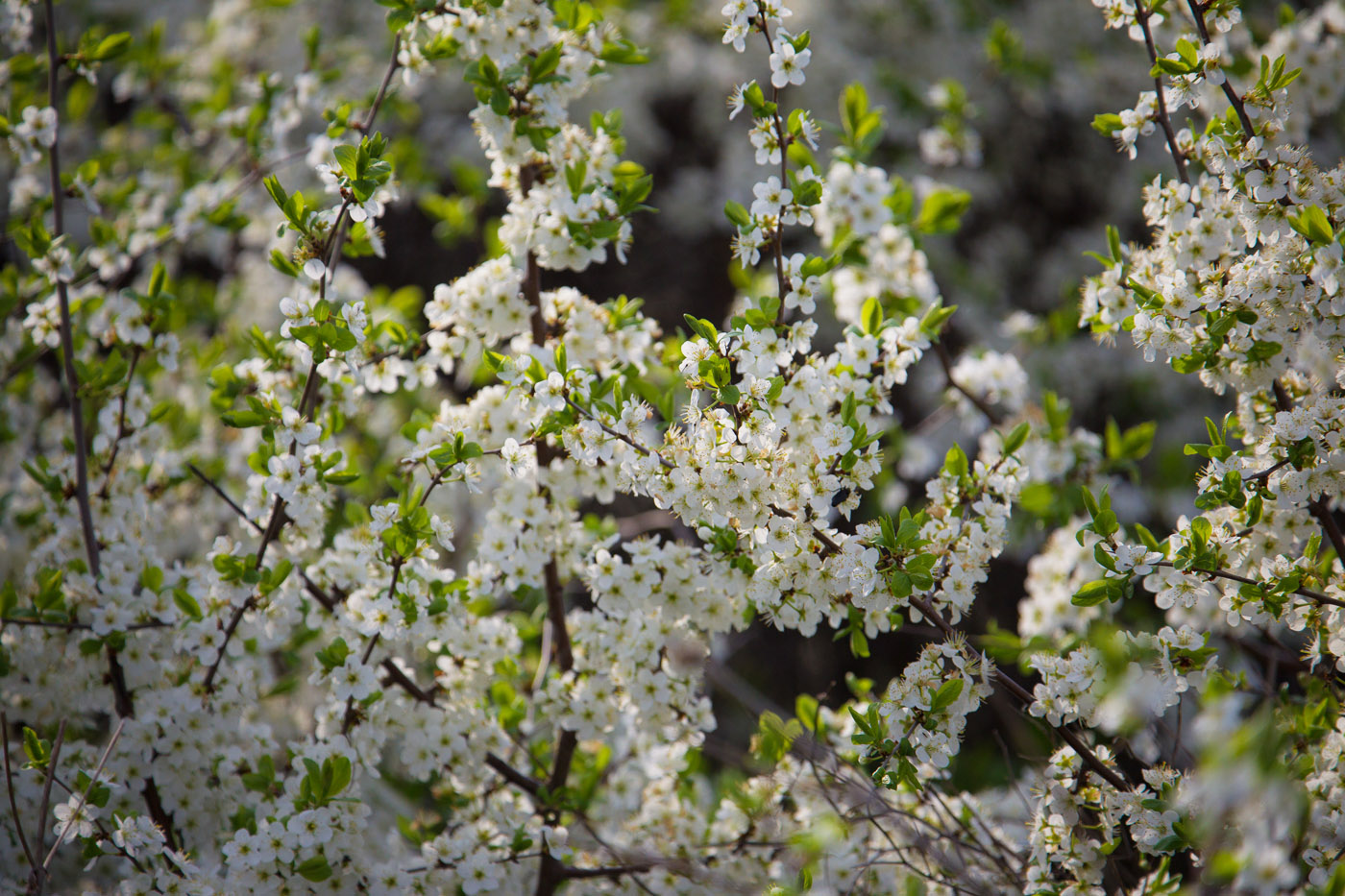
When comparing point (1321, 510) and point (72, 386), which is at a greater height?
point (72, 386)

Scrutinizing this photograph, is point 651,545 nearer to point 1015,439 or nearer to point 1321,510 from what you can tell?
point 1015,439

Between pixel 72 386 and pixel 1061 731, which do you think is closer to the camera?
pixel 1061 731

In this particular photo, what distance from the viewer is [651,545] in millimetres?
1892

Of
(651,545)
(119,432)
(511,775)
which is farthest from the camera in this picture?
(119,432)

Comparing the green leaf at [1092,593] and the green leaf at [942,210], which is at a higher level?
the green leaf at [942,210]

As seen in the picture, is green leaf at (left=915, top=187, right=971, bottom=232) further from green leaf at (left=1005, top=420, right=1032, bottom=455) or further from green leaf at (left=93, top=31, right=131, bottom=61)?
green leaf at (left=93, top=31, right=131, bottom=61)

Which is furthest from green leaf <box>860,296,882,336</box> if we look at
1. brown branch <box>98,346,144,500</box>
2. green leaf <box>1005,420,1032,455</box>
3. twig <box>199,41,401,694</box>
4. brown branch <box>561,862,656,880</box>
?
brown branch <box>98,346,144,500</box>

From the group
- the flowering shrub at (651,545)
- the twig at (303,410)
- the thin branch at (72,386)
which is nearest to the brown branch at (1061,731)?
the flowering shrub at (651,545)

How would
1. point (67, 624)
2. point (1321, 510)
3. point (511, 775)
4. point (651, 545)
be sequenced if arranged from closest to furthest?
point (1321, 510)
point (651, 545)
point (67, 624)
point (511, 775)

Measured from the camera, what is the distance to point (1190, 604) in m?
1.64

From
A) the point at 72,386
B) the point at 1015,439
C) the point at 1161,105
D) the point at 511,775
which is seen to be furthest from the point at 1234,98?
the point at 72,386

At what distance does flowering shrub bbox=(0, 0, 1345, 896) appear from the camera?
5.37 feet

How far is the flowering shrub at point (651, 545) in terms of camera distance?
1.64 meters

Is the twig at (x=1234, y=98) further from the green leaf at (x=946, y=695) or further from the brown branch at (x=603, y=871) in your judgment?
the brown branch at (x=603, y=871)
